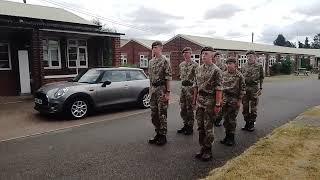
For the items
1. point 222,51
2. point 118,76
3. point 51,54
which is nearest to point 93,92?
point 118,76

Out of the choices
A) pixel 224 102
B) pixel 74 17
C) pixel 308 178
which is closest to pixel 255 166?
pixel 308 178

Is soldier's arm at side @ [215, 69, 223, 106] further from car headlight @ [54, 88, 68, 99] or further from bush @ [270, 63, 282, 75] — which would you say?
bush @ [270, 63, 282, 75]

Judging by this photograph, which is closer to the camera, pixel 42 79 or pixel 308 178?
pixel 308 178

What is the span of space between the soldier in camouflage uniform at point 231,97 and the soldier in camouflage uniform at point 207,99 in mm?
1225

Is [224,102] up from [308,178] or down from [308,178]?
up

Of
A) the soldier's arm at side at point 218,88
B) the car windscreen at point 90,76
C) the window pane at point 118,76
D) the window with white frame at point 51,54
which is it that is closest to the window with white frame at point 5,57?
the window with white frame at point 51,54

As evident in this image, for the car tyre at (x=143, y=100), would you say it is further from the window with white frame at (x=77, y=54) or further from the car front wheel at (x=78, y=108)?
the window with white frame at (x=77, y=54)

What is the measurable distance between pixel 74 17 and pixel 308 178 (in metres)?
17.8

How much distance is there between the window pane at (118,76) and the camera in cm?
1235

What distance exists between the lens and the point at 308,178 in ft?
17.5

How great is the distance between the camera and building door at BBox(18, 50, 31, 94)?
1673 centimetres

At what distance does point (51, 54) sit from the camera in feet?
61.3

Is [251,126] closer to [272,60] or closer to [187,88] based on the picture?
[187,88]

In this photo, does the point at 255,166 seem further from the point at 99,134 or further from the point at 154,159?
the point at 99,134
